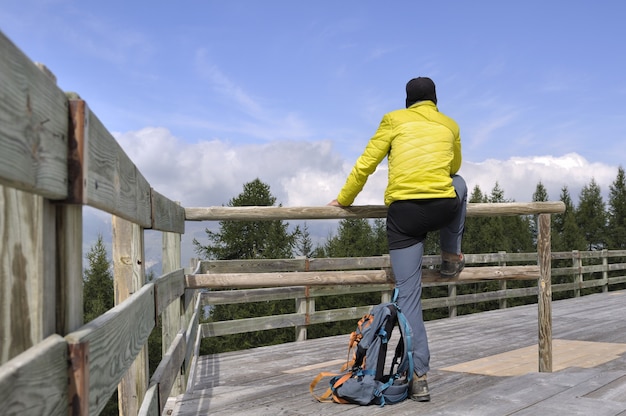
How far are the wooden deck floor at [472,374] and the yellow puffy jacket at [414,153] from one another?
1.18 m

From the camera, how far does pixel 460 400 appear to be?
11.0ft

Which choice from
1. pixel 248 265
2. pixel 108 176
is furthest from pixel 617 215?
pixel 108 176

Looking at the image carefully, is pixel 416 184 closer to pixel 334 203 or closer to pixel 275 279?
pixel 334 203

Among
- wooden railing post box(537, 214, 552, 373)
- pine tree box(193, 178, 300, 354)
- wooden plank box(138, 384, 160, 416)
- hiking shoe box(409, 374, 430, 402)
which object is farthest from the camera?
pine tree box(193, 178, 300, 354)

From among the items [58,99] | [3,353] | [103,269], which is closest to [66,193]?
[58,99]

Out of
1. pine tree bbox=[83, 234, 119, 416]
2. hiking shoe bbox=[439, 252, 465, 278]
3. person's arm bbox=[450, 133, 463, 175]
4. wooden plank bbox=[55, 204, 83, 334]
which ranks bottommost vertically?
pine tree bbox=[83, 234, 119, 416]

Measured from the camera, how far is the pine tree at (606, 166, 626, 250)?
32656mm

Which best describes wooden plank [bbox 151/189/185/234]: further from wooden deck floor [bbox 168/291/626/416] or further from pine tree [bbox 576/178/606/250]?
pine tree [bbox 576/178/606/250]

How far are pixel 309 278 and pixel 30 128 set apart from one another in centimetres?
326

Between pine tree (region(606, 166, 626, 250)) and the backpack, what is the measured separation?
108 ft

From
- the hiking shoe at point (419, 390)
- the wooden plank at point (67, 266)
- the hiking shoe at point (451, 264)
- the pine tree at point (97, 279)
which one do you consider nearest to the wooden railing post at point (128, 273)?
the wooden plank at point (67, 266)

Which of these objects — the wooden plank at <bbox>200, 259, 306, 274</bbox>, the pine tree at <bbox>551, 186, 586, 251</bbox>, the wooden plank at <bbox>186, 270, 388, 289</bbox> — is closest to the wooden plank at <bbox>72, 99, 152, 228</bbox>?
the wooden plank at <bbox>186, 270, 388, 289</bbox>

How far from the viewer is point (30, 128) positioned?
0.96 m

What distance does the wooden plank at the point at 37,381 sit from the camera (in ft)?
2.86
